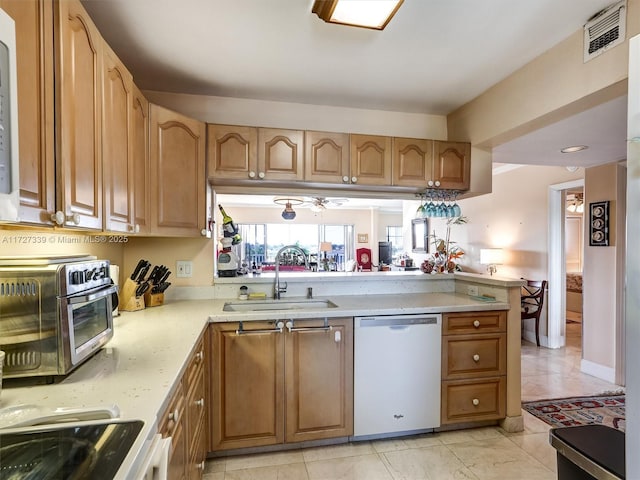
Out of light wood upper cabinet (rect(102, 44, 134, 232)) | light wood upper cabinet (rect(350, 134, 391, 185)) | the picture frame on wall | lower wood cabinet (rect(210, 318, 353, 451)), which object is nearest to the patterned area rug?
the picture frame on wall

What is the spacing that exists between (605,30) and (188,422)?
261 cm

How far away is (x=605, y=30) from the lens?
1.58 meters

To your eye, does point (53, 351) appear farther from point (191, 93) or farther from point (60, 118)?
point (191, 93)

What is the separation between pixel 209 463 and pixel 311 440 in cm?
62

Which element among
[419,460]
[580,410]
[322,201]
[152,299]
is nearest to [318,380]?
[419,460]

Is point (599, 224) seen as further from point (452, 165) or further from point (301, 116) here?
point (301, 116)

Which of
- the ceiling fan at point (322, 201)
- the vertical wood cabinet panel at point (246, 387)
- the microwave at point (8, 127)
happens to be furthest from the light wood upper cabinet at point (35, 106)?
the ceiling fan at point (322, 201)

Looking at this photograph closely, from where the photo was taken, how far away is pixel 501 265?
16.2 feet

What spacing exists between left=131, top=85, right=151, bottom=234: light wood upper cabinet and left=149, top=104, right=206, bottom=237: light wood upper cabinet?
0.16ft

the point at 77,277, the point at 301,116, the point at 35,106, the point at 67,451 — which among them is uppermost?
the point at 301,116

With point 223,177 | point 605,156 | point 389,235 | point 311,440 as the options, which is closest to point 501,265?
point 605,156

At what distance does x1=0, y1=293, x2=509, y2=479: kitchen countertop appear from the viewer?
0.93 meters

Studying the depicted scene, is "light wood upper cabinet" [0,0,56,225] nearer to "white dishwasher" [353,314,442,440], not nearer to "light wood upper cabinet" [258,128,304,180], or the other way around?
"light wood upper cabinet" [258,128,304,180]

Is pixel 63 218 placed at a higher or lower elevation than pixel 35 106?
lower
